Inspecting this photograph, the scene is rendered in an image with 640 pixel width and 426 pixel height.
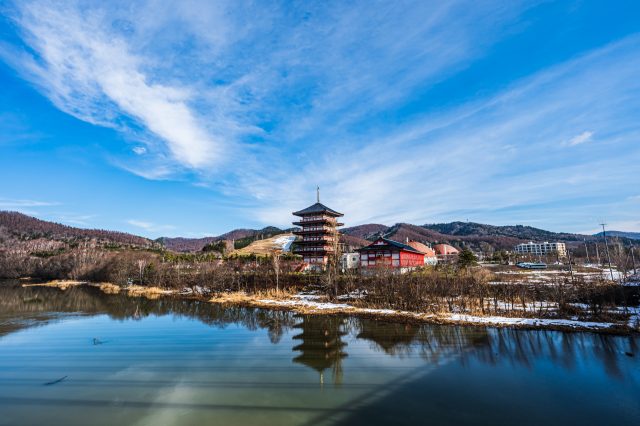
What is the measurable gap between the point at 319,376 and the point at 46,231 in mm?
153150

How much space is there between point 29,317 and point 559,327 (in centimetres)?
2963

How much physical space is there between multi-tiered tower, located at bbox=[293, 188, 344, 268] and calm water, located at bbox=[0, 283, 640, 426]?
2810 cm

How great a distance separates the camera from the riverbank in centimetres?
1354

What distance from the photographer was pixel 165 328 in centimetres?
1678

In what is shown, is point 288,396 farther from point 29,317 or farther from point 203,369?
point 29,317

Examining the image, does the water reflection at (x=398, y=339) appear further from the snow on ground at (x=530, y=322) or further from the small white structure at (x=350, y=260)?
the small white structure at (x=350, y=260)

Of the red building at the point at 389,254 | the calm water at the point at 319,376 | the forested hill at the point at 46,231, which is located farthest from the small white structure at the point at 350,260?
the forested hill at the point at 46,231

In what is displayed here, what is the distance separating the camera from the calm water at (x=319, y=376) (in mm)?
6906

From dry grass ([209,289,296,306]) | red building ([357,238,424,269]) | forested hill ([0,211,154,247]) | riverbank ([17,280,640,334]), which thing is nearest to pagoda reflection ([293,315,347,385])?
riverbank ([17,280,640,334])

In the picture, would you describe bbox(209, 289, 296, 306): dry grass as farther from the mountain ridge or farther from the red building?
the mountain ridge

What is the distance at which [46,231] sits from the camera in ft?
397

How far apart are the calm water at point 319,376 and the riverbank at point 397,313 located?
2.89ft

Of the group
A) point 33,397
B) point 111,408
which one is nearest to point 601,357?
point 111,408

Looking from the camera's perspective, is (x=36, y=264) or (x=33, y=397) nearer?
(x=33, y=397)
